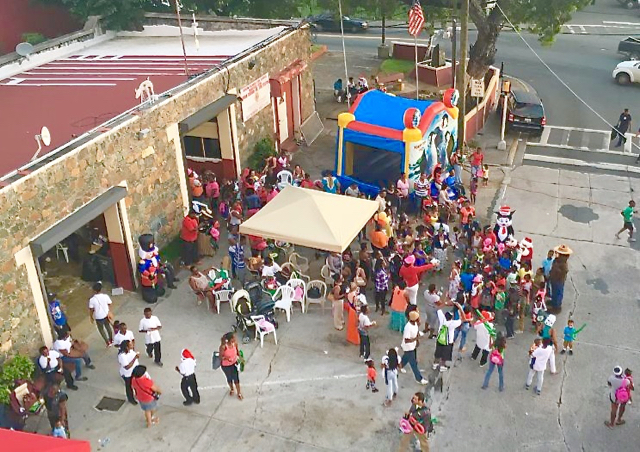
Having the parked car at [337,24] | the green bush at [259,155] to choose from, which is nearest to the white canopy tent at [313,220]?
the green bush at [259,155]

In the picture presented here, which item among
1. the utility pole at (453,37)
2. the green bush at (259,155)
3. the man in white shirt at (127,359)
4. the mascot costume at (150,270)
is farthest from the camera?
the utility pole at (453,37)

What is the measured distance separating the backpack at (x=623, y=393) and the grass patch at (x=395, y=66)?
2158cm

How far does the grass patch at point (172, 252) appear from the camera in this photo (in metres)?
15.7

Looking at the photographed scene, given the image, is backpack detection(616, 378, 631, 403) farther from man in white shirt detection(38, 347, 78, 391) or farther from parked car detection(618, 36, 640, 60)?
parked car detection(618, 36, 640, 60)

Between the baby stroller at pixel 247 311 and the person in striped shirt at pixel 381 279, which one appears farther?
the person in striped shirt at pixel 381 279

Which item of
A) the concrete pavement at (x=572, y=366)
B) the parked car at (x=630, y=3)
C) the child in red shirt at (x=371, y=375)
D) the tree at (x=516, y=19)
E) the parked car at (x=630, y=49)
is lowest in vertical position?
the concrete pavement at (x=572, y=366)

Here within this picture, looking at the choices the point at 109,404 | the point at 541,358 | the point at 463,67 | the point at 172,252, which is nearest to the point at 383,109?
the point at 463,67

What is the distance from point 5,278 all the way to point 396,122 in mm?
10164

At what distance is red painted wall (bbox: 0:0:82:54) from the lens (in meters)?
21.8

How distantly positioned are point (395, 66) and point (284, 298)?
64.2 ft

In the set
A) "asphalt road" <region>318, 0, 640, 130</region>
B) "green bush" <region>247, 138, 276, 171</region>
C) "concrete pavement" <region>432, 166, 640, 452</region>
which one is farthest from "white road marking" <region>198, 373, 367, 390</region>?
"asphalt road" <region>318, 0, 640, 130</region>

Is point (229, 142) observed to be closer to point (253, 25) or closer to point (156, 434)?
point (253, 25)

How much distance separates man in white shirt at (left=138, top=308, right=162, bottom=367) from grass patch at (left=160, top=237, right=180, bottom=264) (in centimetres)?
353

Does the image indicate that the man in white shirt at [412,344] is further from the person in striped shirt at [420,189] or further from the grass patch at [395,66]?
the grass patch at [395,66]
